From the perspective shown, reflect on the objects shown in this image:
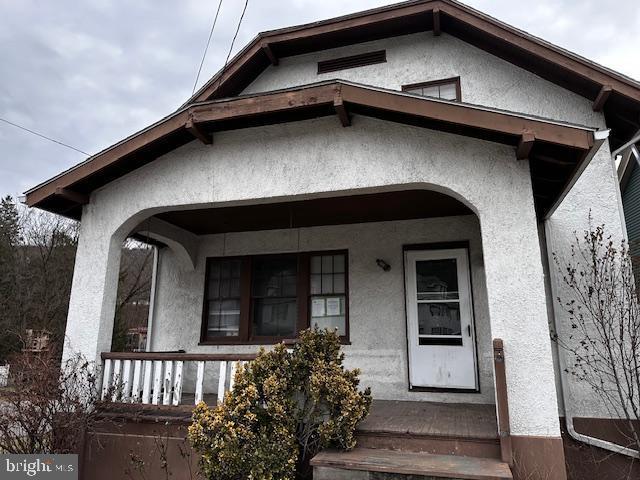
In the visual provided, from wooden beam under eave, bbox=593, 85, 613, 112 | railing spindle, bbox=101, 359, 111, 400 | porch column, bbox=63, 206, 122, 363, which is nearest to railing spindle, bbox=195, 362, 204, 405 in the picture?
railing spindle, bbox=101, 359, 111, 400

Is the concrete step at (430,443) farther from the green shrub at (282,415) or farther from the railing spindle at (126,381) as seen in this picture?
the railing spindle at (126,381)

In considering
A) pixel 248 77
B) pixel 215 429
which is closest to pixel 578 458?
pixel 215 429

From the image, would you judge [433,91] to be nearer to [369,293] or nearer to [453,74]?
[453,74]

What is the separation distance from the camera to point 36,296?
19750mm

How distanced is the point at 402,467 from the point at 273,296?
4.20 metres

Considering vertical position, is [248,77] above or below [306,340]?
above

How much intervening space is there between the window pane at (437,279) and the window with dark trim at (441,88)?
265 centimetres

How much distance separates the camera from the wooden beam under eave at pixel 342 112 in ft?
14.9

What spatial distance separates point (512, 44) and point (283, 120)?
3.68 metres

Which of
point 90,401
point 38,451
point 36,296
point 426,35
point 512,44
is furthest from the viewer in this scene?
point 36,296

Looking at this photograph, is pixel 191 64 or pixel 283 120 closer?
pixel 283 120

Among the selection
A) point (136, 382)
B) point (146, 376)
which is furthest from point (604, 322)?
point (136, 382)

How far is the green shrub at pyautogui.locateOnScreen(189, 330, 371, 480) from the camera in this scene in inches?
148

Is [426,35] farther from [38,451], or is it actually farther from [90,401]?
[38,451]
